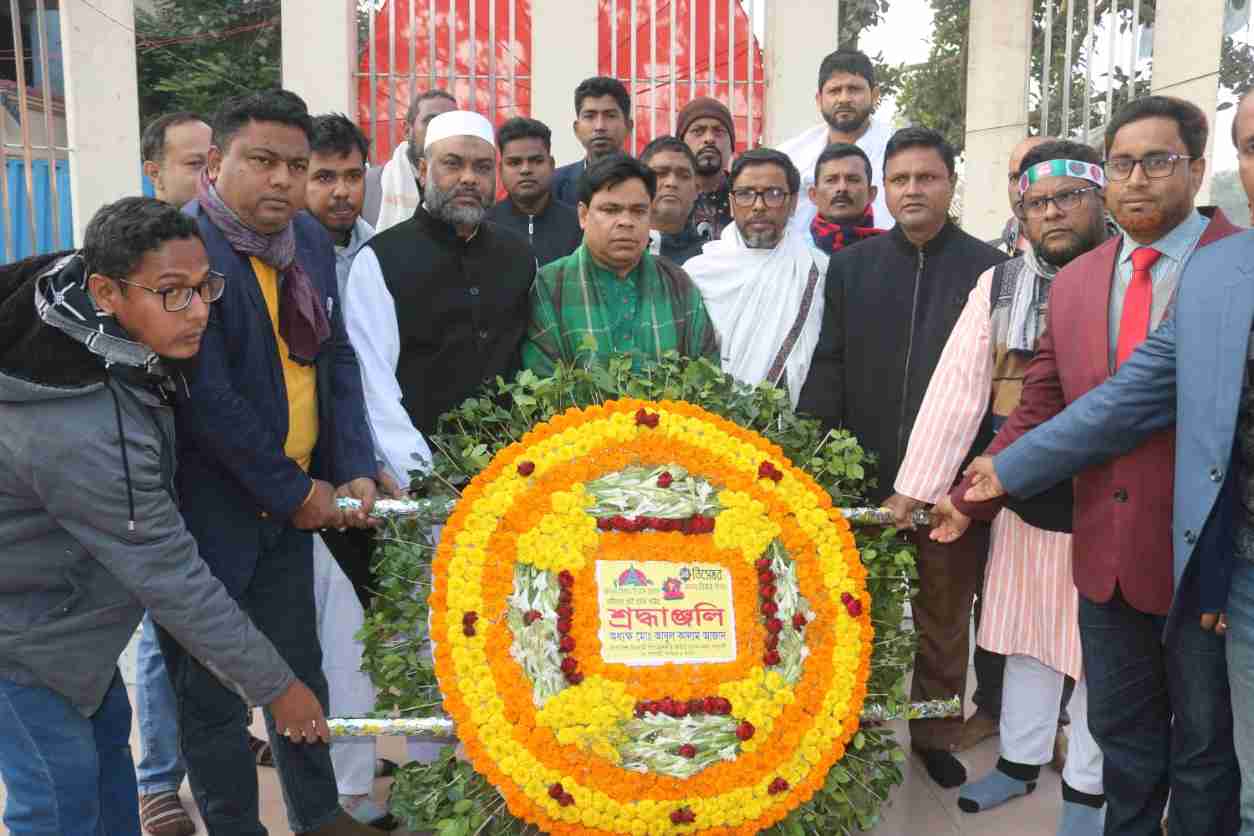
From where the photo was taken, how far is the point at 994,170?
816 centimetres

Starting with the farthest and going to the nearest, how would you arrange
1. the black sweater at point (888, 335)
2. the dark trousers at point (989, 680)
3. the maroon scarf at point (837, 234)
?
the maroon scarf at point (837, 234)
the dark trousers at point (989, 680)
the black sweater at point (888, 335)

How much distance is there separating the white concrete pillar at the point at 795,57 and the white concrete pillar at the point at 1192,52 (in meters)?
2.52

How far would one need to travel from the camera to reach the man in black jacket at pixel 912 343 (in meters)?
Result: 3.96

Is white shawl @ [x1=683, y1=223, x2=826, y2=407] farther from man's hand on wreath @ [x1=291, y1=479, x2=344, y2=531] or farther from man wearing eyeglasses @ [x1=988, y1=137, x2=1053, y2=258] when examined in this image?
man's hand on wreath @ [x1=291, y1=479, x2=344, y2=531]

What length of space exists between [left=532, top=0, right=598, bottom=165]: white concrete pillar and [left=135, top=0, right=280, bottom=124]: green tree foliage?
15.8 feet

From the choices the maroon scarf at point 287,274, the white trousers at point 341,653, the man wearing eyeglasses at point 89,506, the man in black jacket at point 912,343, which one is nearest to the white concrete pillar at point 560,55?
the man in black jacket at point 912,343

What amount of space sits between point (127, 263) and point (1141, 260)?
2452mm

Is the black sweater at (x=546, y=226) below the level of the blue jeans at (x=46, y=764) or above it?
above

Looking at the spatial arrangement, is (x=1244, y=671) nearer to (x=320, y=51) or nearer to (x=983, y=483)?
(x=983, y=483)

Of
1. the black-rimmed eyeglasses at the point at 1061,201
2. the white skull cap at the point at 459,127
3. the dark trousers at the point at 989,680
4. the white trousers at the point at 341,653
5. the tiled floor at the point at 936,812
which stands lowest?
the tiled floor at the point at 936,812

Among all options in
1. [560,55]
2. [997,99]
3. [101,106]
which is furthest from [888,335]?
[101,106]

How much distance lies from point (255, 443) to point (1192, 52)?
6.44 metres

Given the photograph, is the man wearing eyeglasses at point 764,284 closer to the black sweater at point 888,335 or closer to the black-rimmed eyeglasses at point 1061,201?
the black sweater at point 888,335

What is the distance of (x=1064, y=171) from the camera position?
11.9 feet
